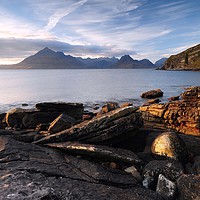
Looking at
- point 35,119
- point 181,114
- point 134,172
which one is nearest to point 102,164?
point 134,172

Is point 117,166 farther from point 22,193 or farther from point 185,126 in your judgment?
point 185,126

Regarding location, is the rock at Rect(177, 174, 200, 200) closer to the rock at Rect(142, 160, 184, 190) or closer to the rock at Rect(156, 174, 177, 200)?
the rock at Rect(156, 174, 177, 200)

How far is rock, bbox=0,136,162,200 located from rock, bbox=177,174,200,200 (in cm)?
89

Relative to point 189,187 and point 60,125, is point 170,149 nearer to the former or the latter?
point 189,187

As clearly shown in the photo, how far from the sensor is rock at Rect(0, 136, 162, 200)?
7.05 meters

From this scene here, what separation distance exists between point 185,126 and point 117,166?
10465mm

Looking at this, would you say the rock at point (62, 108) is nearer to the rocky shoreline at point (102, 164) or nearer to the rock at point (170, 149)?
the rocky shoreline at point (102, 164)

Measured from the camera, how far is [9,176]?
789 centimetres

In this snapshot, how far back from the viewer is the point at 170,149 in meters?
10.8

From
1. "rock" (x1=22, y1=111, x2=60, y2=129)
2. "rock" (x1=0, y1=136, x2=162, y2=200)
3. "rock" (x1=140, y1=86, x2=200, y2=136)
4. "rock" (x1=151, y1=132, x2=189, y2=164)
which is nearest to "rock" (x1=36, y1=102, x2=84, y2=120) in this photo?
"rock" (x1=22, y1=111, x2=60, y2=129)

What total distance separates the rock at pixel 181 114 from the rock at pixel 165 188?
9.82 m

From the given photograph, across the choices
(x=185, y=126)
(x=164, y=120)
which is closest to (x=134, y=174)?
(x=185, y=126)

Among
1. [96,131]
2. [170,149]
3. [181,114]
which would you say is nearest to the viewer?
[170,149]

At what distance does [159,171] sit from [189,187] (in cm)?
151
